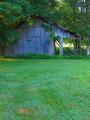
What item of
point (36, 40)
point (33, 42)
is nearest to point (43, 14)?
point (36, 40)

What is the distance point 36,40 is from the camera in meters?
34.6

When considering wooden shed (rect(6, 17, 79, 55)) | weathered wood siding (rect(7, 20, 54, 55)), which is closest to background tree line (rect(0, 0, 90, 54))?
wooden shed (rect(6, 17, 79, 55))

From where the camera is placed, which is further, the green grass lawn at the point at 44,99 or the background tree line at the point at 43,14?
the background tree line at the point at 43,14

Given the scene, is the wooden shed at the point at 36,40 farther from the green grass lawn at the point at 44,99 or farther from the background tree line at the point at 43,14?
the green grass lawn at the point at 44,99

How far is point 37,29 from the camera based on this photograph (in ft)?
113

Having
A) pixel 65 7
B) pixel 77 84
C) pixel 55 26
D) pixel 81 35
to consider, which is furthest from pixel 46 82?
pixel 65 7

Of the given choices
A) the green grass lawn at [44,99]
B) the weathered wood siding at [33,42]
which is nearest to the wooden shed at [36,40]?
the weathered wood siding at [33,42]

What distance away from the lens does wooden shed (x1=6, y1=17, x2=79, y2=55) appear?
34.3 m

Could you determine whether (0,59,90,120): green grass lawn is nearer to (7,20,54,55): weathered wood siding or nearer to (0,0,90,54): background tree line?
(0,0,90,54): background tree line

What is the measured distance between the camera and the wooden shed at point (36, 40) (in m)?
34.3

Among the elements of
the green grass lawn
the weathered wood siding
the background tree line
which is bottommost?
the green grass lawn

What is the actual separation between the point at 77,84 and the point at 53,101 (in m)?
3.08

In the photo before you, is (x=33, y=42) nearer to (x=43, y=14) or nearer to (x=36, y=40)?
(x=36, y=40)

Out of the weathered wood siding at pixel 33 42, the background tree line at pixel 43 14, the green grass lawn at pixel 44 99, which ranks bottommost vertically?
the green grass lawn at pixel 44 99
